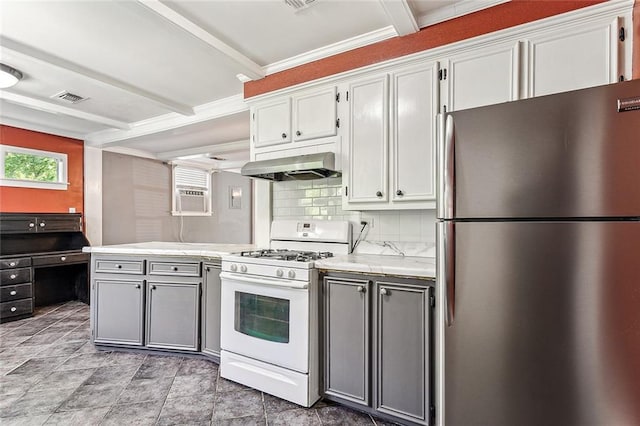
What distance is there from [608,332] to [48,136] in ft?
20.7

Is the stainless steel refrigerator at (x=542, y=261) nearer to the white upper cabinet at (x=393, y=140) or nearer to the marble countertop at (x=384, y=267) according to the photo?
the marble countertop at (x=384, y=267)

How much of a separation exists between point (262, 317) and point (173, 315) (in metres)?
1.02

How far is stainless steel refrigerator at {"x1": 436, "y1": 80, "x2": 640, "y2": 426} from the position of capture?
102 cm

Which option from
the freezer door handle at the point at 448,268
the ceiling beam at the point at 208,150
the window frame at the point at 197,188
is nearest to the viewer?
the freezer door handle at the point at 448,268

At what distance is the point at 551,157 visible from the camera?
1.11 metres

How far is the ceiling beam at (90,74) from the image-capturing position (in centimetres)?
249

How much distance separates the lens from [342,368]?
2020 mm

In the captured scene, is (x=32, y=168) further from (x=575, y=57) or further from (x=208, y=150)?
(x=575, y=57)

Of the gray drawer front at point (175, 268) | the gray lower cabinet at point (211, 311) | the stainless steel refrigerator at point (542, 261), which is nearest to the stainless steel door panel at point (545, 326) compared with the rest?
the stainless steel refrigerator at point (542, 261)

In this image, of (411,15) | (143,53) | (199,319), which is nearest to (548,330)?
(411,15)

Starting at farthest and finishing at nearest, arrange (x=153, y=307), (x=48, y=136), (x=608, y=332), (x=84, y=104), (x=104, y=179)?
(x=104, y=179) → (x=48, y=136) → (x=84, y=104) → (x=153, y=307) → (x=608, y=332)

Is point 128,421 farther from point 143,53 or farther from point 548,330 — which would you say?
point 143,53

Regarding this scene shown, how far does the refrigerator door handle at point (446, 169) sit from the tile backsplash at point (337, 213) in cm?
107

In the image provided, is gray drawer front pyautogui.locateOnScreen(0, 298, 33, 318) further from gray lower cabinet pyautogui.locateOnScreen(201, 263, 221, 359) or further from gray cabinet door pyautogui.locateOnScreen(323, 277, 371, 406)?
gray cabinet door pyautogui.locateOnScreen(323, 277, 371, 406)
